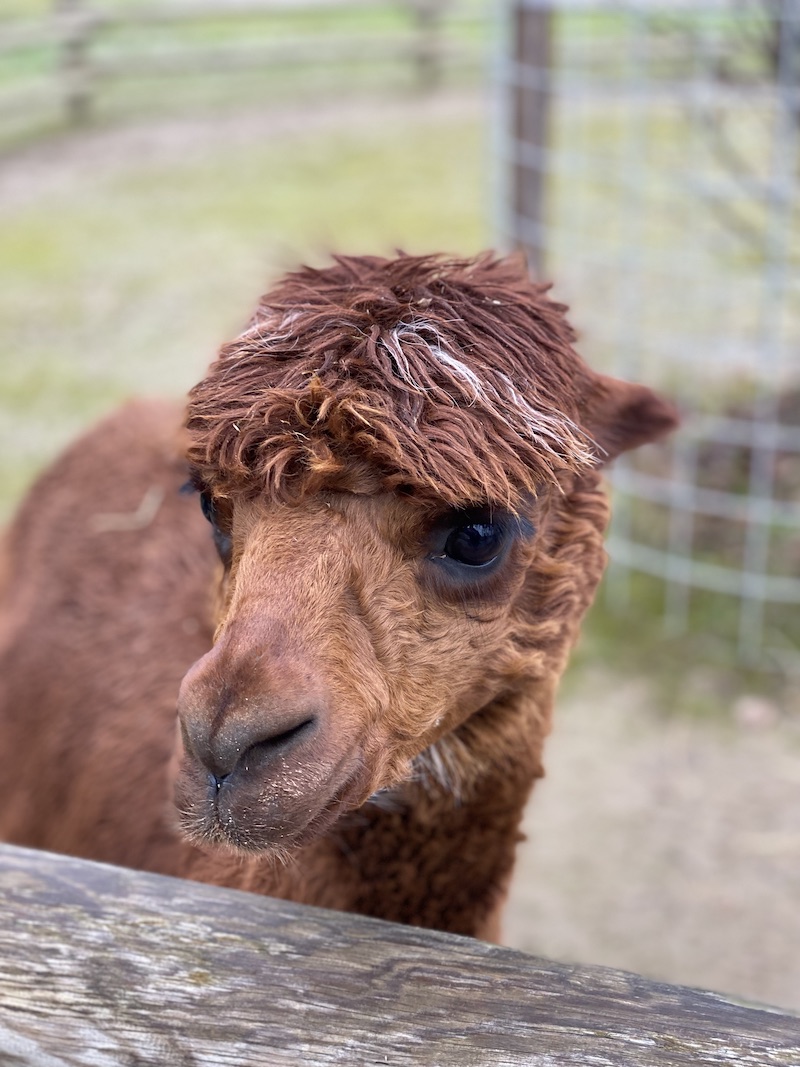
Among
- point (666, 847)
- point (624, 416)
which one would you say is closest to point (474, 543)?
point (624, 416)

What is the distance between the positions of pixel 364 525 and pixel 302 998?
636 mm

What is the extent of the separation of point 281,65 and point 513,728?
50.1ft

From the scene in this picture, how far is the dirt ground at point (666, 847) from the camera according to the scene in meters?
3.71

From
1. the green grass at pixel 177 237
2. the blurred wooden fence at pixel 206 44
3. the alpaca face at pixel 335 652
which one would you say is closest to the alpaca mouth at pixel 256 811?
the alpaca face at pixel 335 652

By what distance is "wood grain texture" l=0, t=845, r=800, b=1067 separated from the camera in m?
1.36

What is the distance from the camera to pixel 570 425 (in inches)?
66.7

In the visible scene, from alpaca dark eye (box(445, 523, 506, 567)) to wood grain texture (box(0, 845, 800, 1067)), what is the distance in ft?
1.77

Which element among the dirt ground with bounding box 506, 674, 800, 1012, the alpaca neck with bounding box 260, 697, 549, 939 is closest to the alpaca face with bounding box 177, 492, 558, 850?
the alpaca neck with bounding box 260, 697, 549, 939

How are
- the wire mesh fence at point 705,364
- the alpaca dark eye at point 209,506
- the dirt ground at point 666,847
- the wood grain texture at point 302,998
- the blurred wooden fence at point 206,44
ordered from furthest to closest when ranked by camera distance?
1. the blurred wooden fence at point 206,44
2. the wire mesh fence at point 705,364
3. the dirt ground at point 666,847
4. the alpaca dark eye at point 209,506
5. the wood grain texture at point 302,998

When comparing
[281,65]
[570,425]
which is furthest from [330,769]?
[281,65]

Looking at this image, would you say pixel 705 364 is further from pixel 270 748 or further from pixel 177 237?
pixel 270 748

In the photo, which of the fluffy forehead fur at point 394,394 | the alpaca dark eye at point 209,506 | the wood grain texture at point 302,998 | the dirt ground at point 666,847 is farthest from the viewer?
the dirt ground at point 666,847

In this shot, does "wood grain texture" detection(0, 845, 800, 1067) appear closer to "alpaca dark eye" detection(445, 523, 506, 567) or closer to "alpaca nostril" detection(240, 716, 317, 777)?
"alpaca nostril" detection(240, 716, 317, 777)

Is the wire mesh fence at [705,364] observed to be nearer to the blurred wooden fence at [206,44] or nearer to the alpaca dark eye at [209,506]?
the alpaca dark eye at [209,506]
